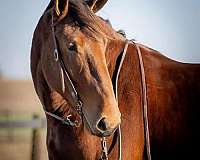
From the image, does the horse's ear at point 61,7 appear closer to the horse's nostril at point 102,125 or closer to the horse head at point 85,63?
the horse head at point 85,63

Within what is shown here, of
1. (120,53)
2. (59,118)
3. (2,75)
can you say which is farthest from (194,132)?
(2,75)

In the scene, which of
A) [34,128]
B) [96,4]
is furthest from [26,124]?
[96,4]

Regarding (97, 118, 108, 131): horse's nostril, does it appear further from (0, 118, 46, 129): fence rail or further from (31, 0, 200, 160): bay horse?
(0, 118, 46, 129): fence rail

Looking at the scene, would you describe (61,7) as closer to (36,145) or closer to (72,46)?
(72,46)

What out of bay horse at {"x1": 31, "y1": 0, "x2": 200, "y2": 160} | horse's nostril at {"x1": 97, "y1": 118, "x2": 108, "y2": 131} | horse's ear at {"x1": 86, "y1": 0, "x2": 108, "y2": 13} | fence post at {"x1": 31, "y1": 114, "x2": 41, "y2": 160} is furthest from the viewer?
fence post at {"x1": 31, "y1": 114, "x2": 41, "y2": 160}

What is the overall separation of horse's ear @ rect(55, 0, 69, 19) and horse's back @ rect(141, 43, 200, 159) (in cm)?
70

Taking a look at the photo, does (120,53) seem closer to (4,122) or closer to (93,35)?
(93,35)

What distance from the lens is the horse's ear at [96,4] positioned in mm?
3028

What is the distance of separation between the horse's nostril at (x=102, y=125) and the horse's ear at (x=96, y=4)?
91cm

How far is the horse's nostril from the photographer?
2523mm

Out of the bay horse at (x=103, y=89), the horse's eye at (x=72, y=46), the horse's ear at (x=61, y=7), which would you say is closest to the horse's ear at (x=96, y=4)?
the bay horse at (x=103, y=89)

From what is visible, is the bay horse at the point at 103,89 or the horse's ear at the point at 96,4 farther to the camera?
the horse's ear at the point at 96,4

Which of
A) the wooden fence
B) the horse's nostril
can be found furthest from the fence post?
the horse's nostril

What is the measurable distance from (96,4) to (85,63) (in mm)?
596
